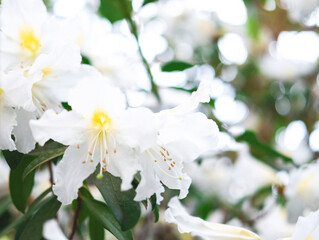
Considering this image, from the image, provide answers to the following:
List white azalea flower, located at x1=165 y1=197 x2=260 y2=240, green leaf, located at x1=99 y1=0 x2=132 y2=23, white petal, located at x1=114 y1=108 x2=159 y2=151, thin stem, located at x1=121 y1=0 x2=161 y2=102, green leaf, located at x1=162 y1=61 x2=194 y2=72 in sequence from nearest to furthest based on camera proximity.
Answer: white petal, located at x1=114 y1=108 x2=159 y2=151
white azalea flower, located at x1=165 y1=197 x2=260 y2=240
green leaf, located at x1=162 y1=61 x2=194 y2=72
thin stem, located at x1=121 y1=0 x2=161 y2=102
green leaf, located at x1=99 y1=0 x2=132 y2=23

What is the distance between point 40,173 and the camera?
5.05 ft

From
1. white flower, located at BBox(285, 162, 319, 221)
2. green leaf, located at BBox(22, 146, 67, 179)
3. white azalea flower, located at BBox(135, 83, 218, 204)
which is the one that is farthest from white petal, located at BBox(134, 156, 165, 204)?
white flower, located at BBox(285, 162, 319, 221)

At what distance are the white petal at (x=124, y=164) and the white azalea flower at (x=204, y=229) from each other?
12cm

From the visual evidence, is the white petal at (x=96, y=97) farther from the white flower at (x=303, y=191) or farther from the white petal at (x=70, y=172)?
the white flower at (x=303, y=191)

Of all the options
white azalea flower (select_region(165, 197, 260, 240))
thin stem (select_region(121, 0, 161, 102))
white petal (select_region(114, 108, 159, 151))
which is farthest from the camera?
thin stem (select_region(121, 0, 161, 102))

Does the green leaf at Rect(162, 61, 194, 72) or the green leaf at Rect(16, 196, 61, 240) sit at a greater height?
the green leaf at Rect(162, 61, 194, 72)

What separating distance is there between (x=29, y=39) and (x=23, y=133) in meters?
0.15

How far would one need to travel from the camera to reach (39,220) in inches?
29.5

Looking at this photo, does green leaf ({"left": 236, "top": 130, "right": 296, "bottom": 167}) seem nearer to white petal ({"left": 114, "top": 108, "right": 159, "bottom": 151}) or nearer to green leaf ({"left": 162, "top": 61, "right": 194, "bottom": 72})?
green leaf ({"left": 162, "top": 61, "right": 194, "bottom": 72})

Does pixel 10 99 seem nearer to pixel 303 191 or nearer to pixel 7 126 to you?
pixel 7 126

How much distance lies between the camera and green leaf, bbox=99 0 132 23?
1207 millimetres

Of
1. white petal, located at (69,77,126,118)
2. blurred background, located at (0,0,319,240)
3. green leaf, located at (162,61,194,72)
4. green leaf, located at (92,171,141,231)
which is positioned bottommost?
blurred background, located at (0,0,319,240)

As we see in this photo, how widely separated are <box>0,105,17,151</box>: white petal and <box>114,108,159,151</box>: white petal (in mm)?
154

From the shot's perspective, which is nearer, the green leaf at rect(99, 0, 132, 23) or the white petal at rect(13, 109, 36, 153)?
the white petal at rect(13, 109, 36, 153)
